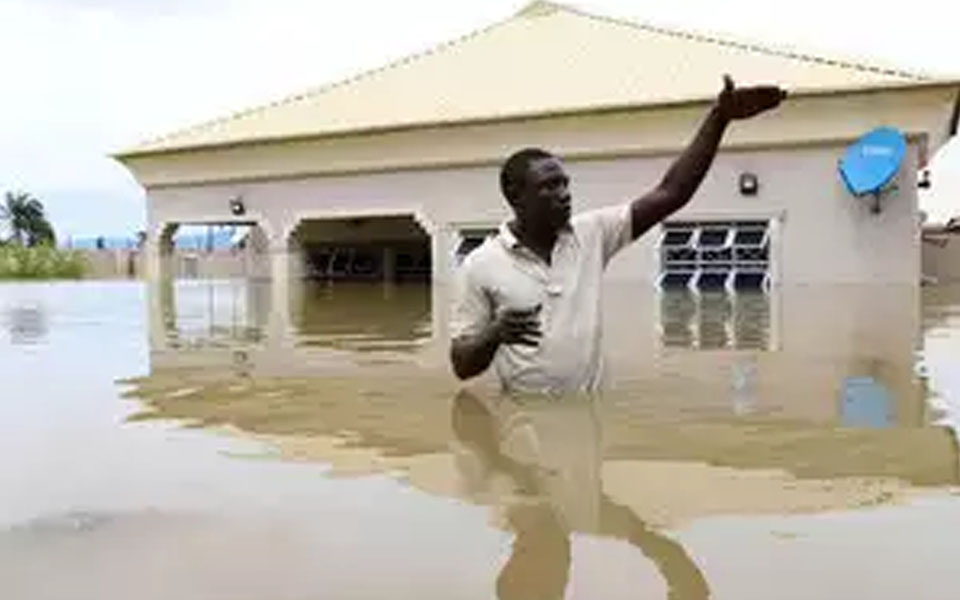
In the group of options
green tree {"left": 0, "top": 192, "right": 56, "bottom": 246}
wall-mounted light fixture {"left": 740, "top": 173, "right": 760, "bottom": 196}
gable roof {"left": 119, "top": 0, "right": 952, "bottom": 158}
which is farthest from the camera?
green tree {"left": 0, "top": 192, "right": 56, "bottom": 246}

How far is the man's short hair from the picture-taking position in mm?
5117

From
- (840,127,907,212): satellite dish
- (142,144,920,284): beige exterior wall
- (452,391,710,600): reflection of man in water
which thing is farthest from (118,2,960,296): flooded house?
(452,391,710,600): reflection of man in water

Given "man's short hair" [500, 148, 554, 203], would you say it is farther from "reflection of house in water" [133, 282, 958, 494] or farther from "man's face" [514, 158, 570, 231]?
"reflection of house in water" [133, 282, 958, 494]

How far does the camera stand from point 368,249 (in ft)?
96.8

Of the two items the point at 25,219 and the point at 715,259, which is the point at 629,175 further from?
the point at 25,219

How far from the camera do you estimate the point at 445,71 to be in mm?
24875

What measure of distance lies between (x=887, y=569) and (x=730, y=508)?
69cm

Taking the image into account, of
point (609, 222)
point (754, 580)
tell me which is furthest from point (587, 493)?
point (609, 222)

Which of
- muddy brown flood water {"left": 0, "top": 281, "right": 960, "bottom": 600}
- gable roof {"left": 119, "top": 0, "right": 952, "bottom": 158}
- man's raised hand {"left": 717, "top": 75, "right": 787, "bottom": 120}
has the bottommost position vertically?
muddy brown flood water {"left": 0, "top": 281, "right": 960, "bottom": 600}

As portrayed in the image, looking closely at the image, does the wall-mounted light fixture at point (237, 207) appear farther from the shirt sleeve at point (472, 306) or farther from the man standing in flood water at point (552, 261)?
the shirt sleeve at point (472, 306)

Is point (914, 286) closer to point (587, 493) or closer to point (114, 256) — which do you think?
point (587, 493)

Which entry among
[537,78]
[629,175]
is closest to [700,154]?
[629,175]

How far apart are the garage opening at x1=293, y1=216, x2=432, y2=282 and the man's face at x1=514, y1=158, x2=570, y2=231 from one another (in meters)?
22.9

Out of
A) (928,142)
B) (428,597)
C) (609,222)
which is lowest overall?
(428,597)
